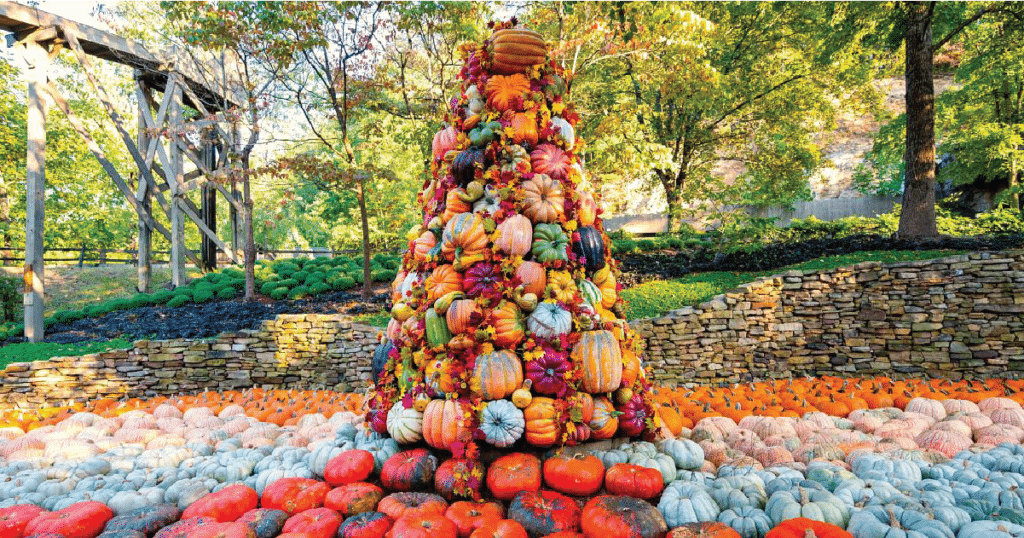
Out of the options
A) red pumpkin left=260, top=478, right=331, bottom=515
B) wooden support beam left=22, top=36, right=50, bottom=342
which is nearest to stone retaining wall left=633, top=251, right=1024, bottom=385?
red pumpkin left=260, top=478, right=331, bottom=515

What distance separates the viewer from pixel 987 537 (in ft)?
6.20

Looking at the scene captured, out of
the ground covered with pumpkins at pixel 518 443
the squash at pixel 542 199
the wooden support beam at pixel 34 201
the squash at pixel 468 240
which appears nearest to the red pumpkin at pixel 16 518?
the ground covered with pumpkins at pixel 518 443

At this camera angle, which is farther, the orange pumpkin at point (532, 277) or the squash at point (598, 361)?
the orange pumpkin at point (532, 277)

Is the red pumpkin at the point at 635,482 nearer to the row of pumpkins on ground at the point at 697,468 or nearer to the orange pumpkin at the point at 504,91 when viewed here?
the row of pumpkins on ground at the point at 697,468

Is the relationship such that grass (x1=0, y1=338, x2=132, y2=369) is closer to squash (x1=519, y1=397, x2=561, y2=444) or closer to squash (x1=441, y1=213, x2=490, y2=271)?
squash (x1=441, y1=213, x2=490, y2=271)

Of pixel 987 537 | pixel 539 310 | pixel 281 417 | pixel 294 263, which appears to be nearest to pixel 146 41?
pixel 294 263

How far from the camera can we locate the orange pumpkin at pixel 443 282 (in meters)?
2.98

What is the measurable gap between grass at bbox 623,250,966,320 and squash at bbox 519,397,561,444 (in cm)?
390

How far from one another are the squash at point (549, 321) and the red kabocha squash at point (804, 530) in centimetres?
128

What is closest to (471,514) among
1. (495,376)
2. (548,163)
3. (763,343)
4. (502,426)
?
(502,426)

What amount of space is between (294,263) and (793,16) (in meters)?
11.6

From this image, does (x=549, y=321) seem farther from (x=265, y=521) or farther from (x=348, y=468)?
(x=265, y=521)

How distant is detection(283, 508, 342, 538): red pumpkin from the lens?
7.45ft

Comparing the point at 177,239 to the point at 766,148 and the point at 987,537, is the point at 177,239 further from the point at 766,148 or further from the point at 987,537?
the point at 766,148
